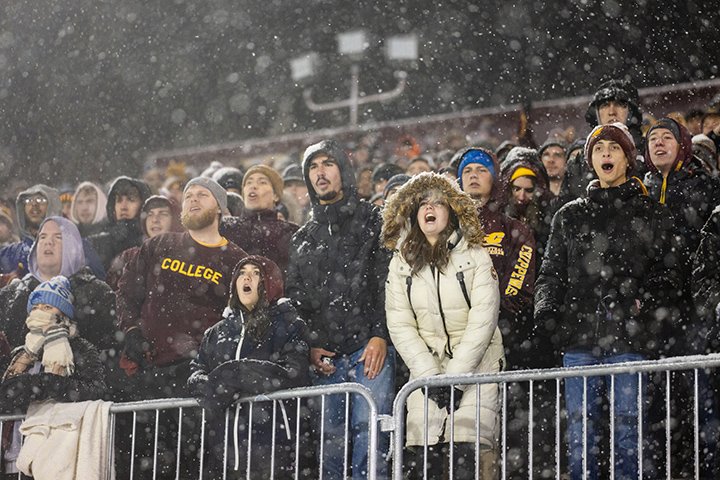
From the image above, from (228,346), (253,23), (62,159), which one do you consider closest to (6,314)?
(228,346)

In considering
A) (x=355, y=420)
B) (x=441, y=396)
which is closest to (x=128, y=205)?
(x=355, y=420)

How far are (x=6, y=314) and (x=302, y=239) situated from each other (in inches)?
85.6

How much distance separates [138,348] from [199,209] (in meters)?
0.96

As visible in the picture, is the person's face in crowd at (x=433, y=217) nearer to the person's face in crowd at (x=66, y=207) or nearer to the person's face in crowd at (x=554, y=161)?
the person's face in crowd at (x=554, y=161)

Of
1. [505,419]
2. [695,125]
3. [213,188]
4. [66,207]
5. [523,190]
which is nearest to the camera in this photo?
[505,419]

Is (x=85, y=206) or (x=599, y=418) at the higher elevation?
A: (x=85, y=206)

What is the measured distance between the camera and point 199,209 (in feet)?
23.9

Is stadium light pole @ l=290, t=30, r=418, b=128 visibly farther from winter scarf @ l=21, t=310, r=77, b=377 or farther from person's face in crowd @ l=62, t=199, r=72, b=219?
winter scarf @ l=21, t=310, r=77, b=377

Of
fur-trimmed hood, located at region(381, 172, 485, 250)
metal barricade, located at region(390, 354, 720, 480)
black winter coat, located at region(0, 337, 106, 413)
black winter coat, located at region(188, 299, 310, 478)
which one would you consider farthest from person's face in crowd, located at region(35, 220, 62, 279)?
metal barricade, located at region(390, 354, 720, 480)

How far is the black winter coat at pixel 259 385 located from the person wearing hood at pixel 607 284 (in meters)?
1.32

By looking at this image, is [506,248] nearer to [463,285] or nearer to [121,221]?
[463,285]

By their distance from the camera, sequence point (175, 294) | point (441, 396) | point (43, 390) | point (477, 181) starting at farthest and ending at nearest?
point (175, 294) → point (477, 181) → point (43, 390) → point (441, 396)

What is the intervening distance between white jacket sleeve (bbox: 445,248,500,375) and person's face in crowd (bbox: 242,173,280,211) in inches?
87.1

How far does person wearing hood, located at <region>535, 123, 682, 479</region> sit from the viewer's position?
5664 millimetres
